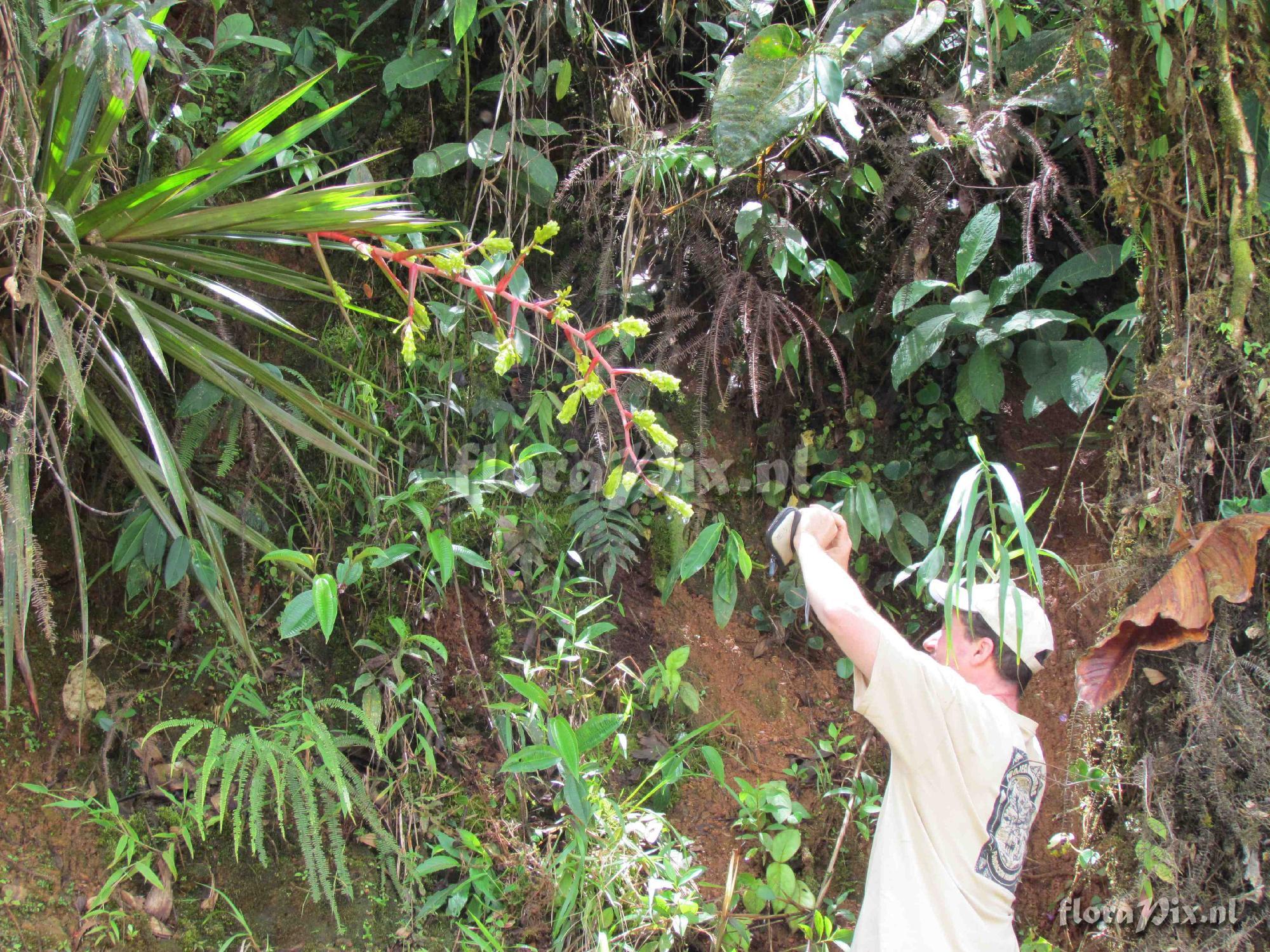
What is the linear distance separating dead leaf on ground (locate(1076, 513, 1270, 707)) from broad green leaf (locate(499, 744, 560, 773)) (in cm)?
107

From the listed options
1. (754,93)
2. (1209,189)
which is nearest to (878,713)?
(1209,189)

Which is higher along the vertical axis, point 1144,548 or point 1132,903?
point 1144,548

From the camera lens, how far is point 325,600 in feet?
6.61

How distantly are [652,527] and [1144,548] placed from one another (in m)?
1.29

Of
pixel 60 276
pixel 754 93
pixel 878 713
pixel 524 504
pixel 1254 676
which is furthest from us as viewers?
pixel 524 504

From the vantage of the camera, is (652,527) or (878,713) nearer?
(878,713)

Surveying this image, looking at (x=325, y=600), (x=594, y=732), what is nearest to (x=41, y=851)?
(x=325, y=600)

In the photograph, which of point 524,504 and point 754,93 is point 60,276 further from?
point 754,93

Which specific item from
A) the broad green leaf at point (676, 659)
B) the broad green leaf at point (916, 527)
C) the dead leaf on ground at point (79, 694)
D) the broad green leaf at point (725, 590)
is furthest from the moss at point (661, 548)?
the dead leaf on ground at point (79, 694)

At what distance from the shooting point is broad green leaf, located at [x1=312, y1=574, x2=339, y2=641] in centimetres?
199

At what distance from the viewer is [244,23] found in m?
2.51

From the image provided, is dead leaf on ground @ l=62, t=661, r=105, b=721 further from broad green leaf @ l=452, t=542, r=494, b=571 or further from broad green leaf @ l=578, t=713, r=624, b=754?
broad green leaf @ l=578, t=713, r=624, b=754

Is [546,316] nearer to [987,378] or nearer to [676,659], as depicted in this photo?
[676,659]

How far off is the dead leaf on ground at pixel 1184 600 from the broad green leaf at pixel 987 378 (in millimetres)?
688
